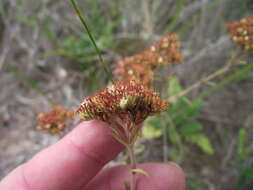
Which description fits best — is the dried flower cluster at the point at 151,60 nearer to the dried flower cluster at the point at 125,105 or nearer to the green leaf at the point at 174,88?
the dried flower cluster at the point at 125,105

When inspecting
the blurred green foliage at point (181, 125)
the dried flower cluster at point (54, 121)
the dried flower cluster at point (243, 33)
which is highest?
the dried flower cluster at point (243, 33)

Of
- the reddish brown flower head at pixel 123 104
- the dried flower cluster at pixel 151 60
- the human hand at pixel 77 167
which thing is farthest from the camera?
the dried flower cluster at pixel 151 60

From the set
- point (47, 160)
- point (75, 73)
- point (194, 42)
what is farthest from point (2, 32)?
point (47, 160)

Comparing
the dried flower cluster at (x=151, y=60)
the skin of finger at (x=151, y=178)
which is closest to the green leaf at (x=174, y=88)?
the dried flower cluster at (x=151, y=60)

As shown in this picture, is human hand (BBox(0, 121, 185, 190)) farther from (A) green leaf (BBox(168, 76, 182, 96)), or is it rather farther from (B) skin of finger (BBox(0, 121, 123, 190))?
(A) green leaf (BBox(168, 76, 182, 96))

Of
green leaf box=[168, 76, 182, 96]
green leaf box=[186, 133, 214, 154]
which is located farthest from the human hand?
green leaf box=[168, 76, 182, 96]

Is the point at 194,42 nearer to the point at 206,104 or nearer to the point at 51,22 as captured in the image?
the point at 206,104

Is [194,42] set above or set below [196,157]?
above
